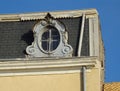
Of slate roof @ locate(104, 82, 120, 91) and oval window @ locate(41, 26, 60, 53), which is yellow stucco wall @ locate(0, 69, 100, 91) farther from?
slate roof @ locate(104, 82, 120, 91)

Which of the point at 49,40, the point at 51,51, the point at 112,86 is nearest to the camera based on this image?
the point at 51,51

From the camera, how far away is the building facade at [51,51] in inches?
739

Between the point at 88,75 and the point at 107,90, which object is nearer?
the point at 88,75

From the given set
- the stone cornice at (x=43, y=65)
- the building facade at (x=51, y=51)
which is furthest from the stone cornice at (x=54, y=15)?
the stone cornice at (x=43, y=65)

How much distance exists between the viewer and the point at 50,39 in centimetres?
1956

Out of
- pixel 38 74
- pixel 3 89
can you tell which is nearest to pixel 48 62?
pixel 38 74

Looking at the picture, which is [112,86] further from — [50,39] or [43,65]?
[43,65]

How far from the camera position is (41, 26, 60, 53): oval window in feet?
63.8

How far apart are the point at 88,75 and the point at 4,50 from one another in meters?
3.27

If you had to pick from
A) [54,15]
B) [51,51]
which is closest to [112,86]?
[51,51]

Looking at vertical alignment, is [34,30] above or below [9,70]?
above

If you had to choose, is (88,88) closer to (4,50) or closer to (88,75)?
(88,75)

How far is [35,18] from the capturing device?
20.0 metres

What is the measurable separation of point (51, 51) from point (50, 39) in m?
0.52
